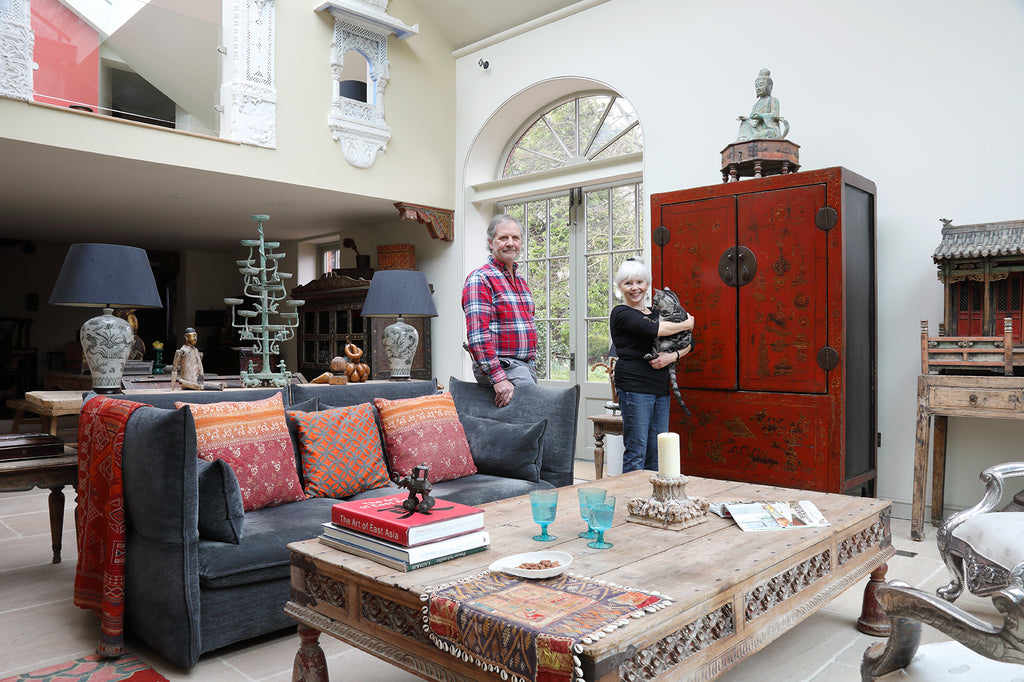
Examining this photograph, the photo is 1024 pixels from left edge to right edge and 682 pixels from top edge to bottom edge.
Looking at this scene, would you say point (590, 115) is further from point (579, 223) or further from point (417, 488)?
point (417, 488)

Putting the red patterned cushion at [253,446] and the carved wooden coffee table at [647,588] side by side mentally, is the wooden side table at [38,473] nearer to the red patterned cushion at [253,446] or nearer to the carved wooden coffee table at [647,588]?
the red patterned cushion at [253,446]

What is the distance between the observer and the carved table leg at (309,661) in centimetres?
174

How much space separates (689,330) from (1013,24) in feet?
8.07

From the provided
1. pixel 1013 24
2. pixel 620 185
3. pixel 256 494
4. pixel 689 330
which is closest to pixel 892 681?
pixel 256 494

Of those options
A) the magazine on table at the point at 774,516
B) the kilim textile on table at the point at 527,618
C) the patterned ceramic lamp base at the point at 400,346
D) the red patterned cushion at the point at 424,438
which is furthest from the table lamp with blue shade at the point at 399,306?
the kilim textile on table at the point at 527,618

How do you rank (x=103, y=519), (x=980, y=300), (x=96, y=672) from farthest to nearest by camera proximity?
(x=980, y=300) < (x=103, y=519) < (x=96, y=672)

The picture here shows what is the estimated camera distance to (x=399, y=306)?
3.77 meters

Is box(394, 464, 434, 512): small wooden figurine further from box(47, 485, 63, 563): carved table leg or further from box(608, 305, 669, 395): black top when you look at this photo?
box(47, 485, 63, 563): carved table leg

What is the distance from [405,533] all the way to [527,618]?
1.42 ft

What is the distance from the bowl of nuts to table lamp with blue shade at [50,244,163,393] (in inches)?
82.2

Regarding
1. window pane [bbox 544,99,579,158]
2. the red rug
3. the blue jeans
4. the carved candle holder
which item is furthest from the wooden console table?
window pane [bbox 544,99,579,158]

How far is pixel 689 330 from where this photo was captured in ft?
12.0

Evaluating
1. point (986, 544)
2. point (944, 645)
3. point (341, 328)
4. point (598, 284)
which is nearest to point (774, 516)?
point (986, 544)

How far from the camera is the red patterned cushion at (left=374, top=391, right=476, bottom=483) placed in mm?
3012
